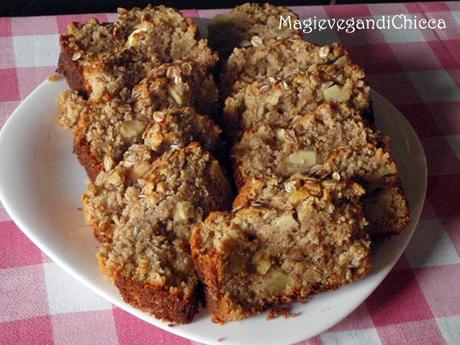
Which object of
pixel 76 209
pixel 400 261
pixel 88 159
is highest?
pixel 88 159

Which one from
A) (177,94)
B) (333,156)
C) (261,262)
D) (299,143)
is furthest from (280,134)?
(261,262)

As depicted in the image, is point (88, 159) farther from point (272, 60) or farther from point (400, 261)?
point (400, 261)

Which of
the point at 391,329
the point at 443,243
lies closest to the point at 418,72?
the point at 443,243

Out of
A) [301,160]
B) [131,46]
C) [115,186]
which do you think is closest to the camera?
[115,186]

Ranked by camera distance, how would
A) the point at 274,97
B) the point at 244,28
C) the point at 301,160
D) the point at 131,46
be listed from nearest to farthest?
the point at 301,160 → the point at 274,97 → the point at 131,46 → the point at 244,28

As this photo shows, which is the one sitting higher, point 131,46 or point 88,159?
point 131,46

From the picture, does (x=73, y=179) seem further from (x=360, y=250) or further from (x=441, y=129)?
(x=441, y=129)

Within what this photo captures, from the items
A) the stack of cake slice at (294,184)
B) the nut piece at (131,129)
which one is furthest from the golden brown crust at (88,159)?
the stack of cake slice at (294,184)
